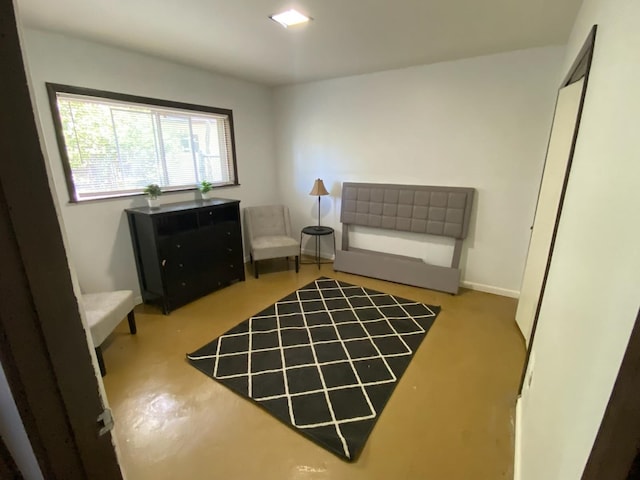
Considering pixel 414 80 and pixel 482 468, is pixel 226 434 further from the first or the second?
pixel 414 80

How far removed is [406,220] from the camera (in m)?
3.70

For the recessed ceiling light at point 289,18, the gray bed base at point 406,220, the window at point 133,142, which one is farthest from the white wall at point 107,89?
the gray bed base at point 406,220

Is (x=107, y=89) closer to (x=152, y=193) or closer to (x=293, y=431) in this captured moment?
(x=152, y=193)

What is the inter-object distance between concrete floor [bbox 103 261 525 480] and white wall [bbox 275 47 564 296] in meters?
1.05

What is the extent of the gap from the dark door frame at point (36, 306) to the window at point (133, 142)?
2756mm

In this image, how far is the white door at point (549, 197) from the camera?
1928 millimetres

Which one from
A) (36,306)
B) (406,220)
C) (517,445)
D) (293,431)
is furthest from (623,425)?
(406,220)

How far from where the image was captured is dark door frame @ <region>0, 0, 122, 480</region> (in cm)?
44

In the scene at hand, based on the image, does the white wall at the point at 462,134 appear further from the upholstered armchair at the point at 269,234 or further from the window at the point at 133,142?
the window at the point at 133,142

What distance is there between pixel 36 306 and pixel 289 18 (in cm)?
240

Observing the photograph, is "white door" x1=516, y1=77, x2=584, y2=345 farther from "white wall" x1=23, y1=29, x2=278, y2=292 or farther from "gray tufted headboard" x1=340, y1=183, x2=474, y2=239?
"white wall" x1=23, y1=29, x2=278, y2=292

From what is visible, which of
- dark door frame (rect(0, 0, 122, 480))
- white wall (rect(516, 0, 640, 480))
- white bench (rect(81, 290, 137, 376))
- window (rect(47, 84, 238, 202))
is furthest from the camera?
window (rect(47, 84, 238, 202))

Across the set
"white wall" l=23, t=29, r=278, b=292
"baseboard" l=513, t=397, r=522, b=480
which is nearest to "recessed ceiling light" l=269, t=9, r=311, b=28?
"white wall" l=23, t=29, r=278, b=292

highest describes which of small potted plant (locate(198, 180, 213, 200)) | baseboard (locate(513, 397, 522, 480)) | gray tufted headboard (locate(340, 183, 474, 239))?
small potted plant (locate(198, 180, 213, 200))
